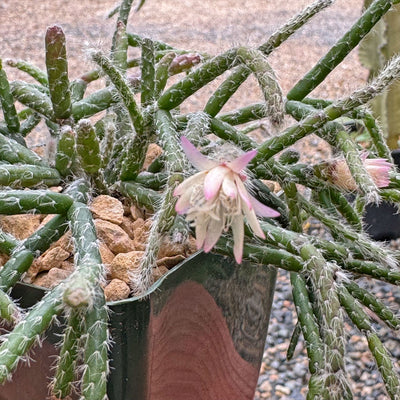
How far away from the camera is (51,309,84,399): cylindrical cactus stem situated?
46 cm

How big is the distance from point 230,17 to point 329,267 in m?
2.94

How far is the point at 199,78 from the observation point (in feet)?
1.94

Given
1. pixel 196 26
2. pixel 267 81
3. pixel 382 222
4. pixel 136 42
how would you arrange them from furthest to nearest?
1. pixel 196 26
2. pixel 382 222
3. pixel 136 42
4. pixel 267 81

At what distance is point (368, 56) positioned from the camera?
1730 millimetres

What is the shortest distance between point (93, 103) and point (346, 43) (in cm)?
29

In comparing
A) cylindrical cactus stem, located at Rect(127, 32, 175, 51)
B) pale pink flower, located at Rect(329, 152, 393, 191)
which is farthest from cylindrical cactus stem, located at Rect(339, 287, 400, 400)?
cylindrical cactus stem, located at Rect(127, 32, 175, 51)

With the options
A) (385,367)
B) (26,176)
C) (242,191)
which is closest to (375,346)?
(385,367)

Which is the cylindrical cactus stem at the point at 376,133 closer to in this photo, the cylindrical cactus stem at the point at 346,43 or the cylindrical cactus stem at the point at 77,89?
the cylindrical cactus stem at the point at 346,43

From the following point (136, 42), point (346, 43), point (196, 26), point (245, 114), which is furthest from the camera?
point (196, 26)

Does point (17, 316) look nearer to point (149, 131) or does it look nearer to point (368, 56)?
point (149, 131)

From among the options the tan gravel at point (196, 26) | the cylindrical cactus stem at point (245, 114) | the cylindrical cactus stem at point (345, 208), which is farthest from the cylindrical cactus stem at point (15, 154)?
the tan gravel at point (196, 26)

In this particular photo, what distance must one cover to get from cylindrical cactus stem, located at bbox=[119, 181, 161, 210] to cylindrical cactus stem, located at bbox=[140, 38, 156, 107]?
0.09 m

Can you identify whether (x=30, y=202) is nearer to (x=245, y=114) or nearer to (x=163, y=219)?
(x=163, y=219)

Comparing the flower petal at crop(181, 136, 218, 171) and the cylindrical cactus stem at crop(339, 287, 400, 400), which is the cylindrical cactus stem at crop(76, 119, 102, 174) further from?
the cylindrical cactus stem at crop(339, 287, 400, 400)
